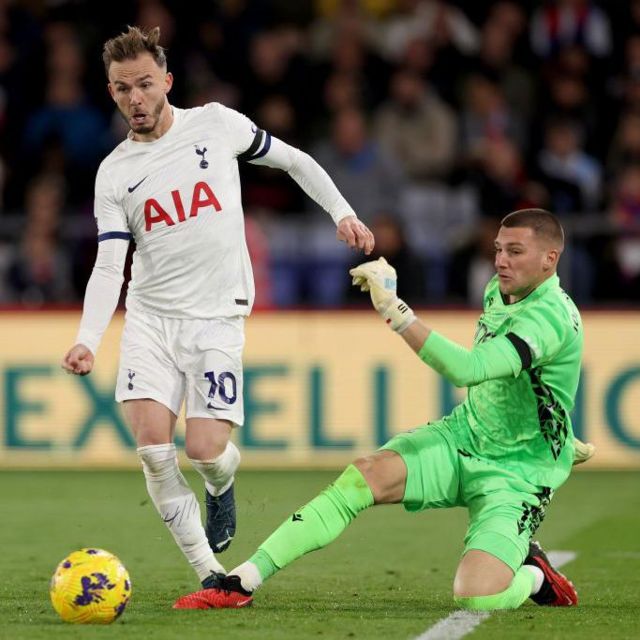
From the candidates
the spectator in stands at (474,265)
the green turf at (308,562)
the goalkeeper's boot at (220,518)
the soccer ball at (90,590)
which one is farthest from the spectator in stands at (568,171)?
the soccer ball at (90,590)

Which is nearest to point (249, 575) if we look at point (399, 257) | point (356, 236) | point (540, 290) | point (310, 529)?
point (310, 529)

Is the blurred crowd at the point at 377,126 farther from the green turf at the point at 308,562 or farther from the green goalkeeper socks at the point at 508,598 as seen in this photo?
the green goalkeeper socks at the point at 508,598

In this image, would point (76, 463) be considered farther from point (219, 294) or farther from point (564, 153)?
point (219, 294)

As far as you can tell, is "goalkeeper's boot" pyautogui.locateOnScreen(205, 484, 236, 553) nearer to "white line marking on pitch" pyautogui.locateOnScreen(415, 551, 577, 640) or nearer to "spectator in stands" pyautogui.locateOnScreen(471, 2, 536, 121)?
"white line marking on pitch" pyautogui.locateOnScreen(415, 551, 577, 640)

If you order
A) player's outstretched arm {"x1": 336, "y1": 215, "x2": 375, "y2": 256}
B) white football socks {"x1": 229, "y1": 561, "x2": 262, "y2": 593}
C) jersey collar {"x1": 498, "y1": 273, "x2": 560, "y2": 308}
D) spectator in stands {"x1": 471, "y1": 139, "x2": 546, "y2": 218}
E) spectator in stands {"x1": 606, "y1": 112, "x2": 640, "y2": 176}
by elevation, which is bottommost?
white football socks {"x1": 229, "y1": 561, "x2": 262, "y2": 593}

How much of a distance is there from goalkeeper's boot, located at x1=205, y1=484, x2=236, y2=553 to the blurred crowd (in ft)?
19.7

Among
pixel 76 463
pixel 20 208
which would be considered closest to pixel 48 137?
pixel 20 208

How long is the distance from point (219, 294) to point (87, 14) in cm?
979

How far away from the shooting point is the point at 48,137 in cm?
1466

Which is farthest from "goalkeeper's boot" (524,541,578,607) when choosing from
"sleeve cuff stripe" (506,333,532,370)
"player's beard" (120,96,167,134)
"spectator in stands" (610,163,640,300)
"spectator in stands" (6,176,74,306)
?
"spectator in stands" (6,176,74,306)

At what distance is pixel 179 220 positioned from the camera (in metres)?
7.08

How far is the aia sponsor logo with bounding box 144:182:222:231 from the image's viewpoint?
23.2 feet

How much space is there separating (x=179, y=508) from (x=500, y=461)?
1.41 meters

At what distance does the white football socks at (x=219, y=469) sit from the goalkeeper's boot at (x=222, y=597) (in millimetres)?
582
